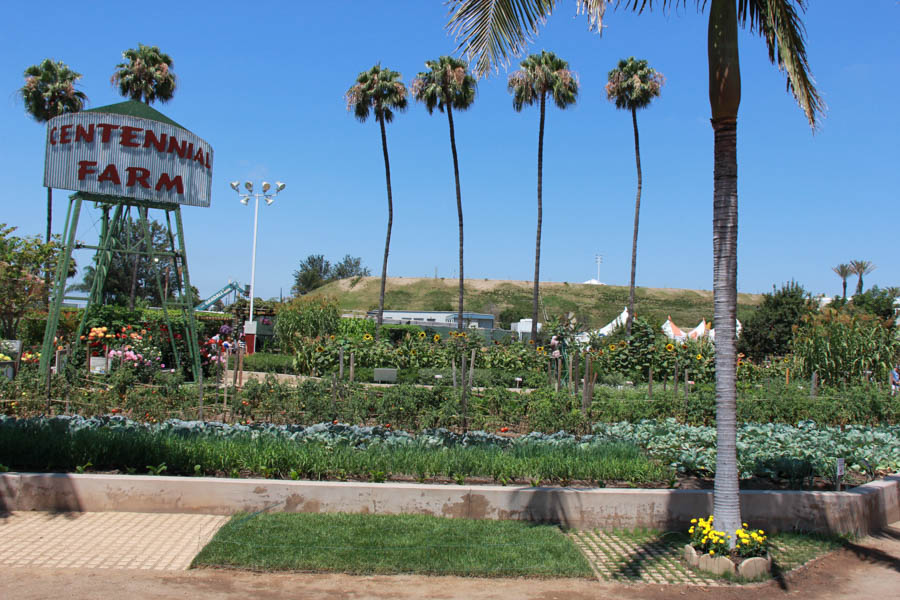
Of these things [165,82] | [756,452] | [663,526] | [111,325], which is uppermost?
[165,82]

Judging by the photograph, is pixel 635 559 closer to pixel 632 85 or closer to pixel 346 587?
pixel 346 587

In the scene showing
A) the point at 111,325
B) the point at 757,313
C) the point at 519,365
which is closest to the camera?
the point at 111,325

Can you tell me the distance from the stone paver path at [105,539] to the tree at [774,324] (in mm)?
31786

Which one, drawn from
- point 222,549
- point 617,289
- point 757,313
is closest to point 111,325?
point 222,549

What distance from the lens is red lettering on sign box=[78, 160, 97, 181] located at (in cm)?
1332

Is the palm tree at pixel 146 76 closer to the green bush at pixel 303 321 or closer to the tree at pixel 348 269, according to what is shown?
the green bush at pixel 303 321

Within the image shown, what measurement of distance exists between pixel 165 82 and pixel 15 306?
418 inches

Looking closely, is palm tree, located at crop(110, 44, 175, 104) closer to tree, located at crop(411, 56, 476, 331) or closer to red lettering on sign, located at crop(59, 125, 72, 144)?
tree, located at crop(411, 56, 476, 331)

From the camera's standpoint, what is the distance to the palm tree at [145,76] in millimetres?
27672

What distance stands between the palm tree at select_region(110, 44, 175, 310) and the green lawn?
965 inches

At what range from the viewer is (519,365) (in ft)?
66.5

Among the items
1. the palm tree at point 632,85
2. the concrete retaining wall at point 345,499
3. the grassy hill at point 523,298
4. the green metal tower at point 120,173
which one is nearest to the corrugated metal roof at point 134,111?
the green metal tower at point 120,173

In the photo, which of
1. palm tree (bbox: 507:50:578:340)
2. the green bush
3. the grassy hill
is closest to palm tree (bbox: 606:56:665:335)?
palm tree (bbox: 507:50:578:340)

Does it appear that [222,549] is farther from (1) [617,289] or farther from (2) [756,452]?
(1) [617,289]
